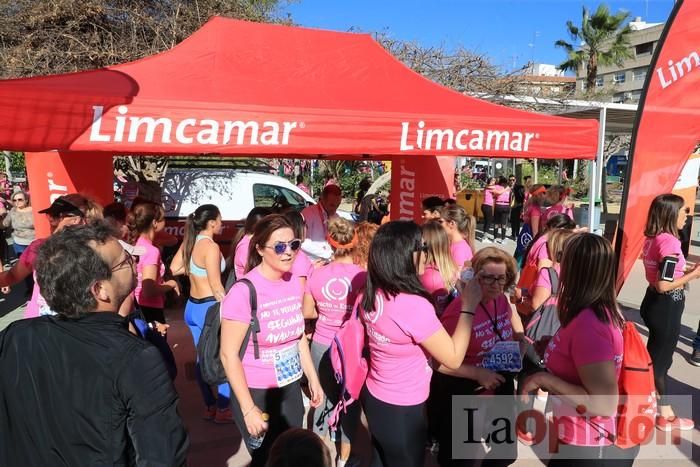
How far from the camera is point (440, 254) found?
10.7ft

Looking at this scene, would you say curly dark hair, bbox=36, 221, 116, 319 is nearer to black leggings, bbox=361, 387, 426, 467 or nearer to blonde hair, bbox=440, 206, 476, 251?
black leggings, bbox=361, 387, 426, 467

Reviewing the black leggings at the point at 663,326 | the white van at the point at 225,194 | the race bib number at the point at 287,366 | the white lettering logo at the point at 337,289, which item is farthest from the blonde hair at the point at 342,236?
the white van at the point at 225,194

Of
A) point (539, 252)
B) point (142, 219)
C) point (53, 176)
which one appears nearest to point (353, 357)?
point (539, 252)

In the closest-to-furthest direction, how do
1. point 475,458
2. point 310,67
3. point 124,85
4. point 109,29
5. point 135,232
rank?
point 475,458 → point 124,85 → point 135,232 → point 310,67 → point 109,29

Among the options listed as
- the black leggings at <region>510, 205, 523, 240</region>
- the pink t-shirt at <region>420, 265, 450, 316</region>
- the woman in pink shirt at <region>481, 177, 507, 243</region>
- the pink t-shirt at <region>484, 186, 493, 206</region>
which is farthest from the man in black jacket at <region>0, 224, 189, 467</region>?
the pink t-shirt at <region>484, 186, 493, 206</region>

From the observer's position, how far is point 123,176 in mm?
11406

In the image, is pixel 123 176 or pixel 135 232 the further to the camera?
pixel 123 176

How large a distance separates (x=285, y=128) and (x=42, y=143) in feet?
5.28

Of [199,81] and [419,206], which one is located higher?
[199,81]

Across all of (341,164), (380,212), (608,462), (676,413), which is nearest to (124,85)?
(608,462)

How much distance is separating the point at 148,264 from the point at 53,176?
1760 mm

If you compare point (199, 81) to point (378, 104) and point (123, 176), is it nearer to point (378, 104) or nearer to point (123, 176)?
point (378, 104)

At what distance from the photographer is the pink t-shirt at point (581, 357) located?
186cm

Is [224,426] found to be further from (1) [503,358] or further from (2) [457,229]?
(2) [457,229]
